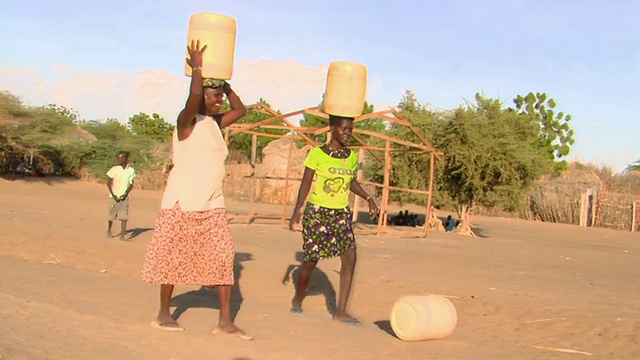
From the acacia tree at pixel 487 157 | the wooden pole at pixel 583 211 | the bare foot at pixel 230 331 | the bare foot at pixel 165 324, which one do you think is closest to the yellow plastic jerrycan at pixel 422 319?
the bare foot at pixel 230 331

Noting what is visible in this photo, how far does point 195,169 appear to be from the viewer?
245 inches

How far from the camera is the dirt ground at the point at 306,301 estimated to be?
5836 mm

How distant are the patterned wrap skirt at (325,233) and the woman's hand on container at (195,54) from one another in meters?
2.35

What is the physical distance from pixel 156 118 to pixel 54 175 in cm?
2781

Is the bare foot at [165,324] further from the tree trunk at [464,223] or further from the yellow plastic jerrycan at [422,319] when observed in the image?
the tree trunk at [464,223]

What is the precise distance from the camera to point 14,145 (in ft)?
103

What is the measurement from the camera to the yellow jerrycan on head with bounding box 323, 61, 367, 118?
9.25 metres

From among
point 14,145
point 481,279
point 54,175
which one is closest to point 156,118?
point 54,175

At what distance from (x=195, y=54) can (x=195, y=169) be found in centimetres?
91

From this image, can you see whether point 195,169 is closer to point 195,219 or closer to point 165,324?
point 195,219

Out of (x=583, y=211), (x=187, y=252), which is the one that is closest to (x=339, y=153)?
(x=187, y=252)

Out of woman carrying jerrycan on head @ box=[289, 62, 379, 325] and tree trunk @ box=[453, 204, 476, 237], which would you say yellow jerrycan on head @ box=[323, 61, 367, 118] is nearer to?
woman carrying jerrycan on head @ box=[289, 62, 379, 325]

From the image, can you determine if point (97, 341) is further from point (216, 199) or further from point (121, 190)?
point (121, 190)

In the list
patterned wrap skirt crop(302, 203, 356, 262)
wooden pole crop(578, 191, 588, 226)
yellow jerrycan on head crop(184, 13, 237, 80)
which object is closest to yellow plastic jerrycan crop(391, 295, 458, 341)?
patterned wrap skirt crop(302, 203, 356, 262)
